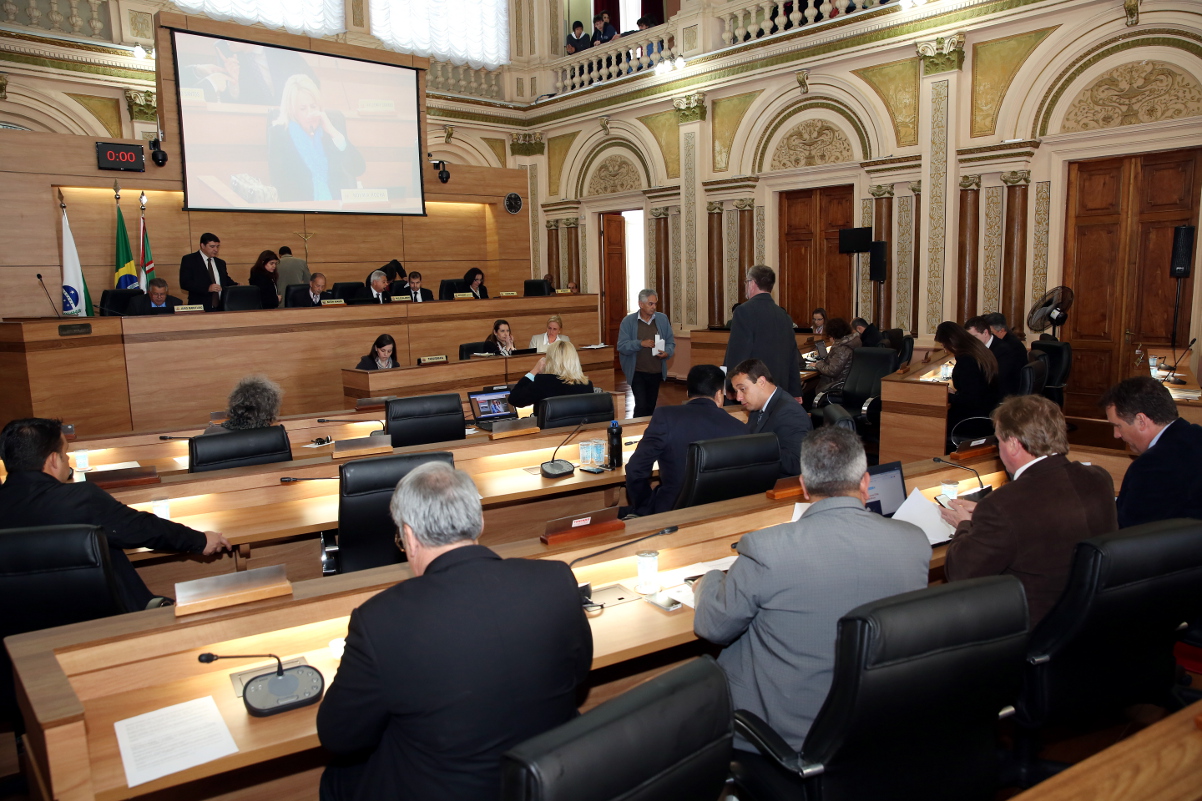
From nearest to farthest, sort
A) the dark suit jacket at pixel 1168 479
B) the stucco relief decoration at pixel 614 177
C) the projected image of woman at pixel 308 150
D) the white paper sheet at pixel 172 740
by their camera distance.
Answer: the white paper sheet at pixel 172 740
the dark suit jacket at pixel 1168 479
the projected image of woman at pixel 308 150
the stucco relief decoration at pixel 614 177

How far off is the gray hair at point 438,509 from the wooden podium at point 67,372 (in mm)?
5914

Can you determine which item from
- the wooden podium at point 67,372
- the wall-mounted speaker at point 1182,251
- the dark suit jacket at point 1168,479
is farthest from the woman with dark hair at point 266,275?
the wall-mounted speaker at point 1182,251

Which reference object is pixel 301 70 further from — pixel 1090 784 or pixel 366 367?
pixel 1090 784

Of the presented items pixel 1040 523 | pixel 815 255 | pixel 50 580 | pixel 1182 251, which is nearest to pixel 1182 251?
pixel 1182 251

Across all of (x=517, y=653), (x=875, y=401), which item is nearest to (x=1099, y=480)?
(x=517, y=653)

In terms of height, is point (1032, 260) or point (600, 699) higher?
point (1032, 260)

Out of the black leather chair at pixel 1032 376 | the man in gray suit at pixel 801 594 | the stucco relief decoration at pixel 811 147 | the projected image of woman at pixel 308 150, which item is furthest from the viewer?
the stucco relief decoration at pixel 811 147

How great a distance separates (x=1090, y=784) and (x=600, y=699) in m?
1.49

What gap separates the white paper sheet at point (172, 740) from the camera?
1.74 meters

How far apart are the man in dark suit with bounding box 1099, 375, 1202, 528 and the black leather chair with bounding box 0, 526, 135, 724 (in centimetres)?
332

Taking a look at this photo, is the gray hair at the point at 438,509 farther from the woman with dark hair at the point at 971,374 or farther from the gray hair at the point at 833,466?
the woman with dark hair at the point at 971,374

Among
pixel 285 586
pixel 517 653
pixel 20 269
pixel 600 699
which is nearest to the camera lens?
pixel 517 653

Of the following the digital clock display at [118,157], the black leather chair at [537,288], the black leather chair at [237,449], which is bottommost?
the black leather chair at [237,449]

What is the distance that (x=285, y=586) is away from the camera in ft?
7.05
